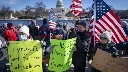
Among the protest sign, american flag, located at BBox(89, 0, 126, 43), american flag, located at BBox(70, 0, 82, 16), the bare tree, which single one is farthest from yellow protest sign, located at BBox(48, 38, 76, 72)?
the bare tree

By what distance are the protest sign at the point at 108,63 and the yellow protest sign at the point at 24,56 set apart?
1.34 metres

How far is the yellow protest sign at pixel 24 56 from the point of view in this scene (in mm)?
5383

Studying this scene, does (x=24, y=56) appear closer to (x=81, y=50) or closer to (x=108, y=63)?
(x=81, y=50)

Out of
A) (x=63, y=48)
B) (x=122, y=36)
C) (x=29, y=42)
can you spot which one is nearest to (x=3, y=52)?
A: (x=29, y=42)

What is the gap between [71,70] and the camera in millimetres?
6977

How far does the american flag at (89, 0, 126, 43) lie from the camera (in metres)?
Result: 6.59

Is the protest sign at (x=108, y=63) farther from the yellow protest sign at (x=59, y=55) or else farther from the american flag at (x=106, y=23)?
the american flag at (x=106, y=23)

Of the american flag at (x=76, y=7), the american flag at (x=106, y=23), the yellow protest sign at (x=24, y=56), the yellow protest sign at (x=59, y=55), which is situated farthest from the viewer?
the american flag at (x=76, y=7)

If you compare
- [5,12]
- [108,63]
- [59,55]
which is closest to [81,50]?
[59,55]

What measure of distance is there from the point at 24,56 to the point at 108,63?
185cm

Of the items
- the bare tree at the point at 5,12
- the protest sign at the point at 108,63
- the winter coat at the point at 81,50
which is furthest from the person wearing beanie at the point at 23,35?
the bare tree at the point at 5,12

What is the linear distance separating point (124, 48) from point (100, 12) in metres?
3.04

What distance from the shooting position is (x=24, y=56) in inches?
213

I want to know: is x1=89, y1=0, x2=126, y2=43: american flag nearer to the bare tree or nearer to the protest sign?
the protest sign
